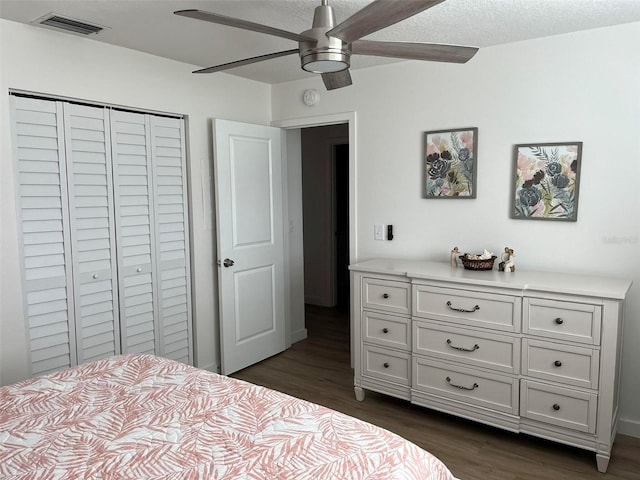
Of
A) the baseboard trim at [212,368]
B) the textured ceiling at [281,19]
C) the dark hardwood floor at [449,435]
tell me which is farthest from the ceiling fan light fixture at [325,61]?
the baseboard trim at [212,368]

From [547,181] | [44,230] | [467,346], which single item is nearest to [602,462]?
[467,346]

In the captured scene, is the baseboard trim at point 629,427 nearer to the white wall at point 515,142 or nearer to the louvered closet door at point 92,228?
the white wall at point 515,142

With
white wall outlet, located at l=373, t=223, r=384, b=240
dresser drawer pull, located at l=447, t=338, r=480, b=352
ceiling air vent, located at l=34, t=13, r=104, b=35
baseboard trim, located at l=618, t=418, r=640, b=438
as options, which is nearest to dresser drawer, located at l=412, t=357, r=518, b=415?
dresser drawer pull, located at l=447, t=338, r=480, b=352

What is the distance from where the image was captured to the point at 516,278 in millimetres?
2752

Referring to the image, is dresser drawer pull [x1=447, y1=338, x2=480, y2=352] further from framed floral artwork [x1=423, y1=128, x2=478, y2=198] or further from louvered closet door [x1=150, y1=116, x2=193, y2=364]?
louvered closet door [x1=150, y1=116, x2=193, y2=364]

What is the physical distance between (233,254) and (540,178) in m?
2.24

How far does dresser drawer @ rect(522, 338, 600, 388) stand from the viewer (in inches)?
97.1

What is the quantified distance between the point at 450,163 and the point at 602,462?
1.95m

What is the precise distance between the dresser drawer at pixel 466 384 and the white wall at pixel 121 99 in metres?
1.69

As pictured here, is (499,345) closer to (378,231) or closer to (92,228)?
(378,231)

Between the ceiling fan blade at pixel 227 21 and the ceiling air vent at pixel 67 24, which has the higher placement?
the ceiling air vent at pixel 67 24

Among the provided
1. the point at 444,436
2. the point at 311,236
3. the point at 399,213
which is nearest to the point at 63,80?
the point at 399,213

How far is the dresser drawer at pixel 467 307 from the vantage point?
8.75 ft

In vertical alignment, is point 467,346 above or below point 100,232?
below
